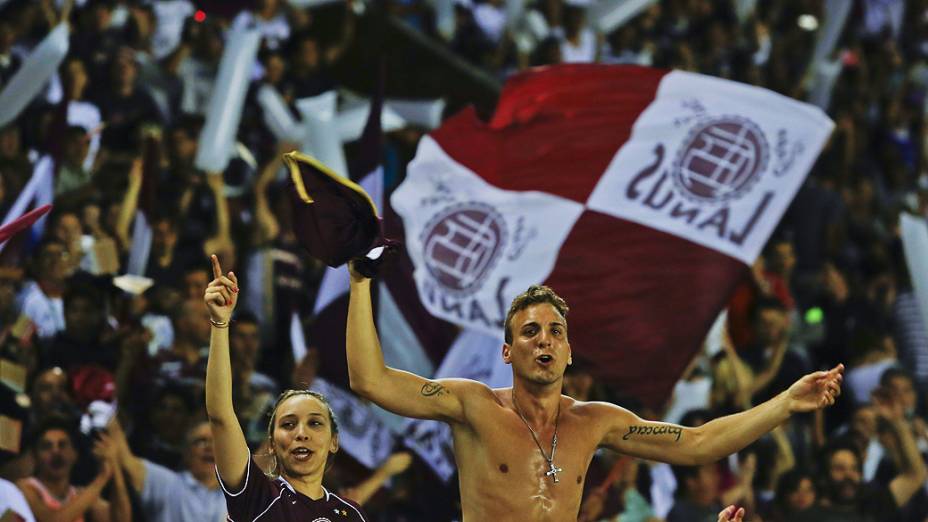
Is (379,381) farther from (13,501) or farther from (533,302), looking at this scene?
(13,501)

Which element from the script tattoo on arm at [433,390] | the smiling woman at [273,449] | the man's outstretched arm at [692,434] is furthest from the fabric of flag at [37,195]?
the man's outstretched arm at [692,434]

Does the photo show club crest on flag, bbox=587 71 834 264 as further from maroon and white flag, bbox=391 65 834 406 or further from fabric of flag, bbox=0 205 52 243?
fabric of flag, bbox=0 205 52 243

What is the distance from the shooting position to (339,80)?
13648mm

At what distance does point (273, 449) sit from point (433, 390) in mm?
518

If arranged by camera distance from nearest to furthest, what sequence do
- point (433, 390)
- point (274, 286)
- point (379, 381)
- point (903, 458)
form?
point (379, 381) < point (433, 390) < point (903, 458) < point (274, 286)

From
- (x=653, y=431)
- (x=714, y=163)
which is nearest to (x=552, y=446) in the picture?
(x=653, y=431)

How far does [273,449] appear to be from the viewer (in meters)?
5.71

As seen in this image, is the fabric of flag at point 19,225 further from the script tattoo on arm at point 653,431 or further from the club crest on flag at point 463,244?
the club crest on flag at point 463,244

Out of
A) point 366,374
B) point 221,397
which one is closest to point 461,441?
point 366,374

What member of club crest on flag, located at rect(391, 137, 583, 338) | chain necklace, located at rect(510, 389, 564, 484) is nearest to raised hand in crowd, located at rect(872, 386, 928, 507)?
club crest on flag, located at rect(391, 137, 583, 338)

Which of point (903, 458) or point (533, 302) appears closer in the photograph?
point (533, 302)

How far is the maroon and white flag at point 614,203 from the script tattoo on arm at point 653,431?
2.94 m

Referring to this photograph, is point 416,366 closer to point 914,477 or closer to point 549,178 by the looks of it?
point 549,178

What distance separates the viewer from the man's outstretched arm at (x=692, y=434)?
19.3ft
